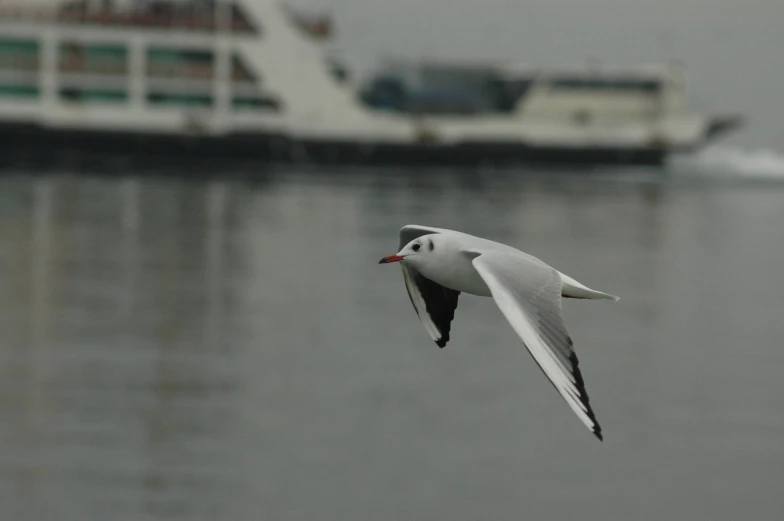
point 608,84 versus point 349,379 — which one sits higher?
point 608,84

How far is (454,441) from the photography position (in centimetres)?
2394

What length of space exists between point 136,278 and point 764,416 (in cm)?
1883

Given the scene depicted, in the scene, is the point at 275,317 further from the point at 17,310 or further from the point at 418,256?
the point at 418,256

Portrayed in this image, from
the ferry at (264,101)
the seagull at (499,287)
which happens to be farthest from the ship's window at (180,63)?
the seagull at (499,287)

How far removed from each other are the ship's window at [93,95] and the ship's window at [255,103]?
194 inches

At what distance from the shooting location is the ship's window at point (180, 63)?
245 ft

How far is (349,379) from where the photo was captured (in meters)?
28.4

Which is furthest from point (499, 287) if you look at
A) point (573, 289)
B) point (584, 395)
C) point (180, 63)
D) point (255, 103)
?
point (180, 63)

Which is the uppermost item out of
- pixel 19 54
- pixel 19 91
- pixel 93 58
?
pixel 19 54

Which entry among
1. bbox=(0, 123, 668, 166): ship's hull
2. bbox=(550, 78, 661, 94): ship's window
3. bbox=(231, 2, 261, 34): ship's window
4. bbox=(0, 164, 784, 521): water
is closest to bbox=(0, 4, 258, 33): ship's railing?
bbox=(231, 2, 261, 34): ship's window

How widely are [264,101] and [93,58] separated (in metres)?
8.14

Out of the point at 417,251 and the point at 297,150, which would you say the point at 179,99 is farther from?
the point at 417,251

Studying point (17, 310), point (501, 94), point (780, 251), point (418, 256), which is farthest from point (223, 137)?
point (418, 256)

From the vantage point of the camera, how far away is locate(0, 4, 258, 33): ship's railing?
2938 inches
